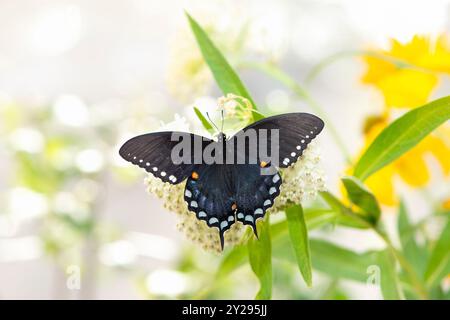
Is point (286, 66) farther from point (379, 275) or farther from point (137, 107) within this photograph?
point (379, 275)

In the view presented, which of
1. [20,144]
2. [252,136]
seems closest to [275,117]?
[252,136]

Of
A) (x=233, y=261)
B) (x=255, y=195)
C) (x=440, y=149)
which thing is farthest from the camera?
(x=440, y=149)

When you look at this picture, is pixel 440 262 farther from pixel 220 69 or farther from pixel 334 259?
pixel 220 69

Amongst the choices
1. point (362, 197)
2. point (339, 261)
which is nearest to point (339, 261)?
point (339, 261)

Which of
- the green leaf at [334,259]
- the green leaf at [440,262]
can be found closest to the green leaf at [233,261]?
the green leaf at [334,259]

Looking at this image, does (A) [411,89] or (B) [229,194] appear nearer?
(B) [229,194]

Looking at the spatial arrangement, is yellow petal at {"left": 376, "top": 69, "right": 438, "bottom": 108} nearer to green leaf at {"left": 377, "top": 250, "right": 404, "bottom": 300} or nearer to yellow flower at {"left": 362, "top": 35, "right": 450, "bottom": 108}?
yellow flower at {"left": 362, "top": 35, "right": 450, "bottom": 108}
